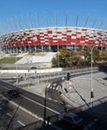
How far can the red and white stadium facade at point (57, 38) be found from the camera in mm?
149000

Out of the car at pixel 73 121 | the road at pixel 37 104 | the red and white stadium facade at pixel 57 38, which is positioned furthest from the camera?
the red and white stadium facade at pixel 57 38

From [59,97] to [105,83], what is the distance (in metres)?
18.8

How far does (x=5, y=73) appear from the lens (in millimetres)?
90312

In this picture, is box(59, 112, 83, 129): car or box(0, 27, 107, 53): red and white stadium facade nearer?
box(59, 112, 83, 129): car

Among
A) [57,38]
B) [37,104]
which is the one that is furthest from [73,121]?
[57,38]

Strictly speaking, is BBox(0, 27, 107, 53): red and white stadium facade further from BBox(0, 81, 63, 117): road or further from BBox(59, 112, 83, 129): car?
BBox(59, 112, 83, 129): car

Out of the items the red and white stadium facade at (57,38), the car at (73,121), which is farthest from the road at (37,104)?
the red and white stadium facade at (57,38)

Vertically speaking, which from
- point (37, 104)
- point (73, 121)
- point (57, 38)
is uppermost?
point (57, 38)

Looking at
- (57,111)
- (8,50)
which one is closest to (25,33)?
(8,50)

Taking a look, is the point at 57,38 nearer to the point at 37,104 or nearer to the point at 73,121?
the point at 37,104

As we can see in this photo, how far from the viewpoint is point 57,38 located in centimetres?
14888

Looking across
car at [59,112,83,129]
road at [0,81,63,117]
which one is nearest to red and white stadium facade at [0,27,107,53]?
road at [0,81,63,117]

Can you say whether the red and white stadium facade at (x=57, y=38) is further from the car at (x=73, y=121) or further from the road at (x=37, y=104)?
the car at (x=73, y=121)

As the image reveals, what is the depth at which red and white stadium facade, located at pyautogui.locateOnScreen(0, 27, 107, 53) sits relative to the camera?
149000mm
